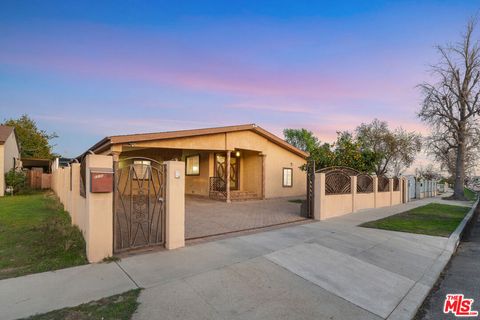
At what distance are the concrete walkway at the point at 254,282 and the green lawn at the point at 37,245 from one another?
18.4 inches

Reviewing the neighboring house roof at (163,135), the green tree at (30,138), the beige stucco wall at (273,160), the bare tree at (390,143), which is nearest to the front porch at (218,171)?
the beige stucco wall at (273,160)

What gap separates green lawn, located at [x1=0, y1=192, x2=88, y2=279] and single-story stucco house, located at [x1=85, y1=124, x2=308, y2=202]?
5573mm

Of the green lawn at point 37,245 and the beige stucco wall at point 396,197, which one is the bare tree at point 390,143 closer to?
the beige stucco wall at point 396,197

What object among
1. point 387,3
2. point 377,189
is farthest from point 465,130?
point 387,3

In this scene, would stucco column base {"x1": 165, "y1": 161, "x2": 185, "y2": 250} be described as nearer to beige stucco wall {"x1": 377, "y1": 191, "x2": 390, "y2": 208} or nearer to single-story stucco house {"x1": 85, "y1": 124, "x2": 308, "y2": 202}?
single-story stucco house {"x1": 85, "y1": 124, "x2": 308, "y2": 202}

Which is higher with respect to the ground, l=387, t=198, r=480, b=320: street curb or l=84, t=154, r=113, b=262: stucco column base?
l=84, t=154, r=113, b=262: stucco column base

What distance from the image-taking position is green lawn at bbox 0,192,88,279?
4488mm

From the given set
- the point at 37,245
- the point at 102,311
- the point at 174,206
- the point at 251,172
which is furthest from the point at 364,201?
the point at 37,245

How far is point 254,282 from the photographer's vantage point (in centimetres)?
411

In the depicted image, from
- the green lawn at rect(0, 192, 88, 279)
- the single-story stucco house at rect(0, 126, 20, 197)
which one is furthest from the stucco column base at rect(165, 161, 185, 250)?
the single-story stucco house at rect(0, 126, 20, 197)

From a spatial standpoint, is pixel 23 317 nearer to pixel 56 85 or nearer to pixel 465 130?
pixel 56 85

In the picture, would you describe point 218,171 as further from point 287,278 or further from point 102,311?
point 102,311

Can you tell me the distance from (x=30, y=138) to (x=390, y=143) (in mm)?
42856

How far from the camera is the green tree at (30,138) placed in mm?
33594
